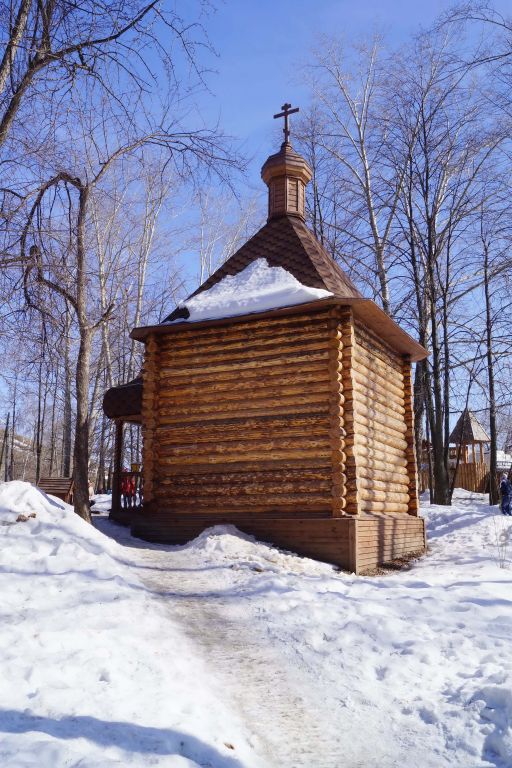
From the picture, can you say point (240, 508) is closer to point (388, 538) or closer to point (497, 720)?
point (388, 538)

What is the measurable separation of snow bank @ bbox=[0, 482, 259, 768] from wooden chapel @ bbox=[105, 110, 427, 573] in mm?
3262

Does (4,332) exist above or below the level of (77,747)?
above

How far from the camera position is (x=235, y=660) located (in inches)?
209

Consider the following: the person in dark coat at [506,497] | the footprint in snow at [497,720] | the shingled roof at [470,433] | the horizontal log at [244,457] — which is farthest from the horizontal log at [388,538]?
the shingled roof at [470,433]

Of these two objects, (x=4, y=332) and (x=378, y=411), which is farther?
(x=378, y=411)

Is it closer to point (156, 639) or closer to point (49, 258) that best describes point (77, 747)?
point (156, 639)

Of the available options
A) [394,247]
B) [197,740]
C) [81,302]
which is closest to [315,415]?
[81,302]

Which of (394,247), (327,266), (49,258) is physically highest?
(394,247)

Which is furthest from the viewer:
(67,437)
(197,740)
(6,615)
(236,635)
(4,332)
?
(67,437)

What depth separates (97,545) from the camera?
314 inches

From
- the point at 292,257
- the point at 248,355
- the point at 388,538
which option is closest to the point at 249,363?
the point at 248,355

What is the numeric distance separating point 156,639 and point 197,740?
1855 millimetres

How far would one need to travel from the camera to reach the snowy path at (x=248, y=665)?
12.7ft

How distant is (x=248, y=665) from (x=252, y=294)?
693cm
